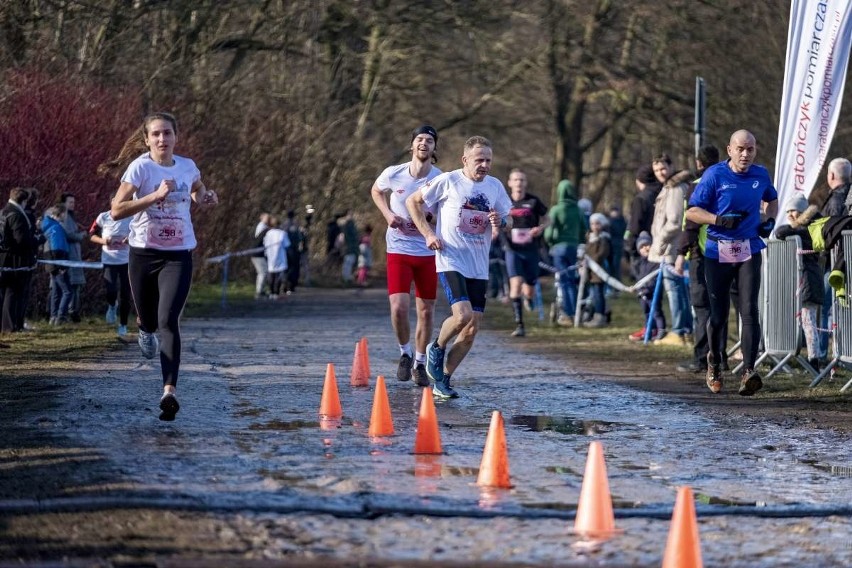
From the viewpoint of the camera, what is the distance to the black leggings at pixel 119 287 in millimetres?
17828

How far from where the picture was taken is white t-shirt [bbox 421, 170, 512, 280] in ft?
37.8

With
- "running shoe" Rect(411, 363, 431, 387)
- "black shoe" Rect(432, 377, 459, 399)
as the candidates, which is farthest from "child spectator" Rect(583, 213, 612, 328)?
"black shoe" Rect(432, 377, 459, 399)

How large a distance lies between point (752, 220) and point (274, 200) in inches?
1025

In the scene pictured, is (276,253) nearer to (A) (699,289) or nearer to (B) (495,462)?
(A) (699,289)

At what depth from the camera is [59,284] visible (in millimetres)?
21203

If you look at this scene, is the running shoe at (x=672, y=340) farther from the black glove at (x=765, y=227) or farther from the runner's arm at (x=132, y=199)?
the runner's arm at (x=132, y=199)

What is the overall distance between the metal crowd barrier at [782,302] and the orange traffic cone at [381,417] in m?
4.99

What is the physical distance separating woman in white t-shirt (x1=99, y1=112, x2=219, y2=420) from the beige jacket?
742 cm

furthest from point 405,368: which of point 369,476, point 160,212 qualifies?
point 369,476

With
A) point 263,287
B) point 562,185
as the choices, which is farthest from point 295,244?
point 562,185

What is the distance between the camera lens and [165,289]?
392 inches

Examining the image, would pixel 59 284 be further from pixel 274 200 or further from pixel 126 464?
pixel 274 200

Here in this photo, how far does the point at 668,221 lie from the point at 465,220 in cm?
580

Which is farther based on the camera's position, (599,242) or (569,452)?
(599,242)
